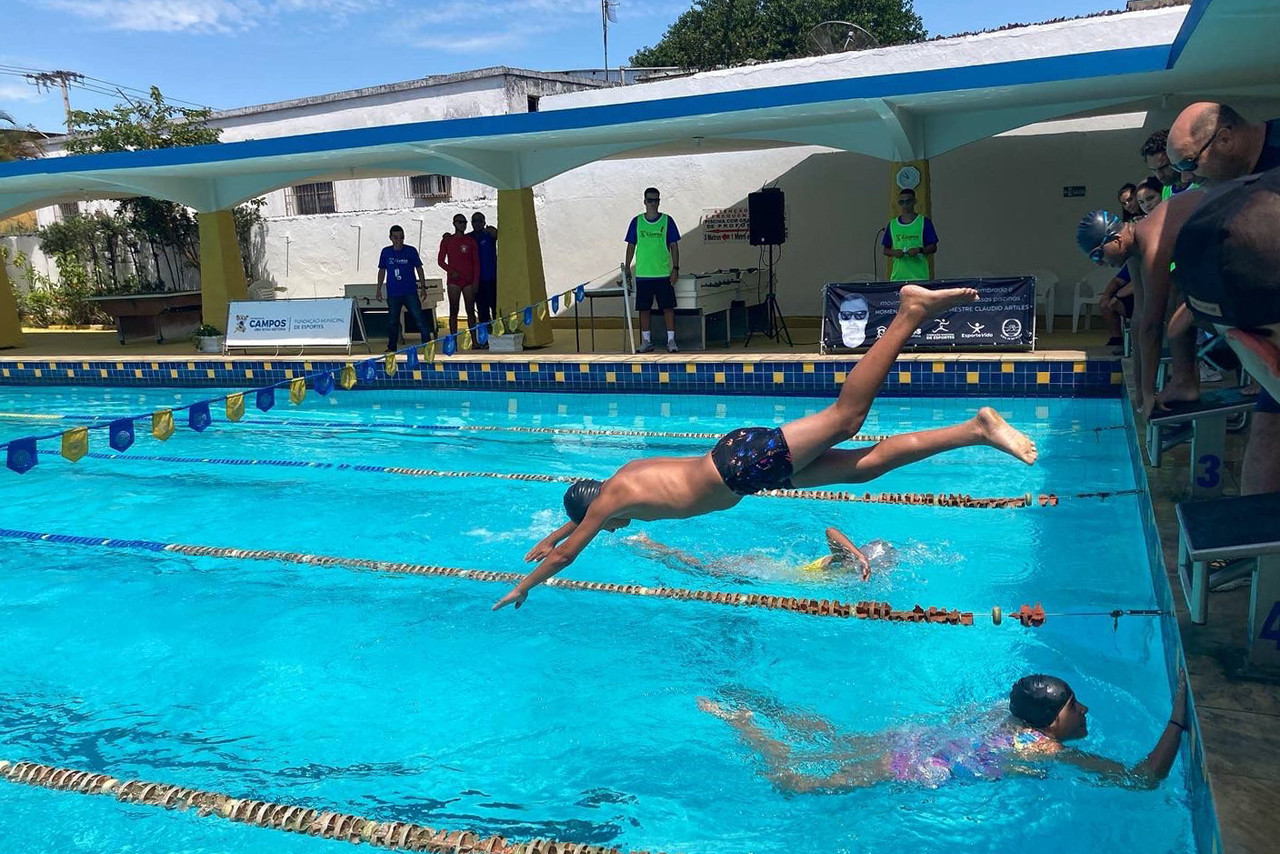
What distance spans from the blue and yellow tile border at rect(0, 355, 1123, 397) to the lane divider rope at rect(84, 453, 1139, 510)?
6.35 feet

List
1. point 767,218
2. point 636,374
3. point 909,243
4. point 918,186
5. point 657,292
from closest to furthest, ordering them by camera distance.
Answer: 1. point 909,243
2. point 636,374
3. point 918,186
4. point 657,292
5. point 767,218

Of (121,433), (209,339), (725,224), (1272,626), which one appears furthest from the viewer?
(725,224)

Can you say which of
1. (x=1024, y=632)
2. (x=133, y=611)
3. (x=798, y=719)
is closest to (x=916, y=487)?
(x=1024, y=632)

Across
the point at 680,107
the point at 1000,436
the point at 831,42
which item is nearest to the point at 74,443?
the point at 1000,436

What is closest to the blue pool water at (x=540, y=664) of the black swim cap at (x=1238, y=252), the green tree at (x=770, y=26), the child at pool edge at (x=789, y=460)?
the child at pool edge at (x=789, y=460)

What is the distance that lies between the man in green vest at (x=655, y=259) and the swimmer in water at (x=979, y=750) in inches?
305

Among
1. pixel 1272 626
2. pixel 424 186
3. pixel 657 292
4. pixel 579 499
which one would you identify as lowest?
pixel 1272 626

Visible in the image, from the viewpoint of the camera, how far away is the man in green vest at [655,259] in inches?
439

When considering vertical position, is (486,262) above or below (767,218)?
below

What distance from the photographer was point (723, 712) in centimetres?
422

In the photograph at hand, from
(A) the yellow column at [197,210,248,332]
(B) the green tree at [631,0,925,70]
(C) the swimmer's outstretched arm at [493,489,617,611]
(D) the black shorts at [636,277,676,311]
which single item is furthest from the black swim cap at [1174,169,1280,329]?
(B) the green tree at [631,0,925,70]

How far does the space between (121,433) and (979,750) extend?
485cm

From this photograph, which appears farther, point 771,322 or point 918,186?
point 771,322

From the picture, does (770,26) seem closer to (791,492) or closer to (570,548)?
(791,492)
